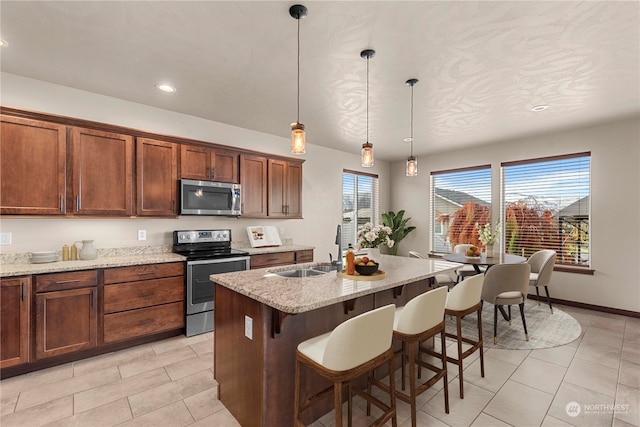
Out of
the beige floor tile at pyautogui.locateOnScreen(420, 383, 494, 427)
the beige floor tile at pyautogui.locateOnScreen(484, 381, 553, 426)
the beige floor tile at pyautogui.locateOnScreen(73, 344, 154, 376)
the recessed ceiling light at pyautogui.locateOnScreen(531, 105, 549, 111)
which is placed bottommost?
the beige floor tile at pyautogui.locateOnScreen(73, 344, 154, 376)

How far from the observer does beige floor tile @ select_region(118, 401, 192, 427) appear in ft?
6.52

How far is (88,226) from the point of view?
326 cm

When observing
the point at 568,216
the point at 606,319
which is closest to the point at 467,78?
the point at 568,216

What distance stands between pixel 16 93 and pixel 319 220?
414cm

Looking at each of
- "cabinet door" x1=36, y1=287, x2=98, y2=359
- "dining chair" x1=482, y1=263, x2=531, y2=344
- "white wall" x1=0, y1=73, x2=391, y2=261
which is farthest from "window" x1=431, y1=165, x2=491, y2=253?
"cabinet door" x1=36, y1=287, x2=98, y2=359

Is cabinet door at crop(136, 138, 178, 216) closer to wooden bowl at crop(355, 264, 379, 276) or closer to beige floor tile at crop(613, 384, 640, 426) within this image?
wooden bowl at crop(355, 264, 379, 276)

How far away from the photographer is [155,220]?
3688 mm

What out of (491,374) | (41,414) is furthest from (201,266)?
(491,374)

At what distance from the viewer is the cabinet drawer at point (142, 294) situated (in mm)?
2936

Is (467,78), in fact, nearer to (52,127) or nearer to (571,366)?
(571,366)

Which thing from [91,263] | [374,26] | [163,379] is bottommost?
[163,379]

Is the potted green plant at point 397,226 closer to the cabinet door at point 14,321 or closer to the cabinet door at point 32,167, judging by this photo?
the cabinet door at point 32,167

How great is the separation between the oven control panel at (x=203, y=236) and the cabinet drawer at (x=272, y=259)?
0.53 m

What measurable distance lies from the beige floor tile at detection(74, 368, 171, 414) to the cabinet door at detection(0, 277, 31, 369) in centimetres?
72
